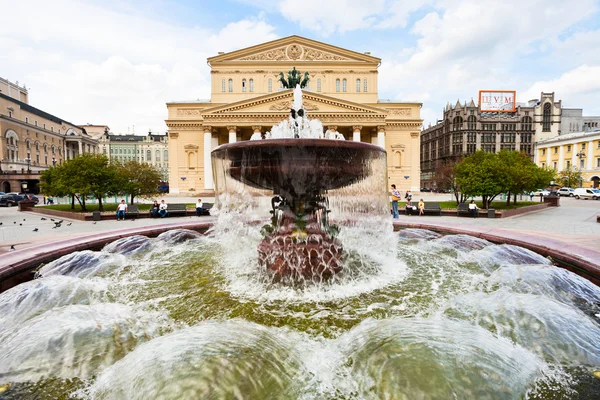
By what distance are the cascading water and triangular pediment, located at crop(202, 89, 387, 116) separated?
115 feet

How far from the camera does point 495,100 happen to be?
251 ft

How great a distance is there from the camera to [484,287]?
157 inches

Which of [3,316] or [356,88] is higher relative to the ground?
[356,88]

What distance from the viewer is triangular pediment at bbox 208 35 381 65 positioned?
4178cm

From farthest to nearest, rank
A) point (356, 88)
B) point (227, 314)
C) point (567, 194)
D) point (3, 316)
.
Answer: point (356, 88) < point (567, 194) < point (227, 314) < point (3, 316)

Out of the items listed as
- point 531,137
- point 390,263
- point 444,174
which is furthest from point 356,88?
point 531,137

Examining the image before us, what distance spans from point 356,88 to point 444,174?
21.0m

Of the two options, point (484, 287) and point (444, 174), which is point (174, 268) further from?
point (444, 174)

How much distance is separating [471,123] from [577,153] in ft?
76.1

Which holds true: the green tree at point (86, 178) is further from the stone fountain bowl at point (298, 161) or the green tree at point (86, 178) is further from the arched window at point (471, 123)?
the arched window at point (471, 123)

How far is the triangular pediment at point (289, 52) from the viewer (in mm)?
41781

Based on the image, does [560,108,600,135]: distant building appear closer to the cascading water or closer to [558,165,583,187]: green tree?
[558,165,583,187]: green tree

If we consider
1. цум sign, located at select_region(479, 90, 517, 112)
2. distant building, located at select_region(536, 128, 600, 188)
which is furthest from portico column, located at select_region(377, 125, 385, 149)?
цум sign, located at select_region(479, 90, 517, 112)

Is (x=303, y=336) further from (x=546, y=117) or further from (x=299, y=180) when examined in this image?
(x=546, y=117)
